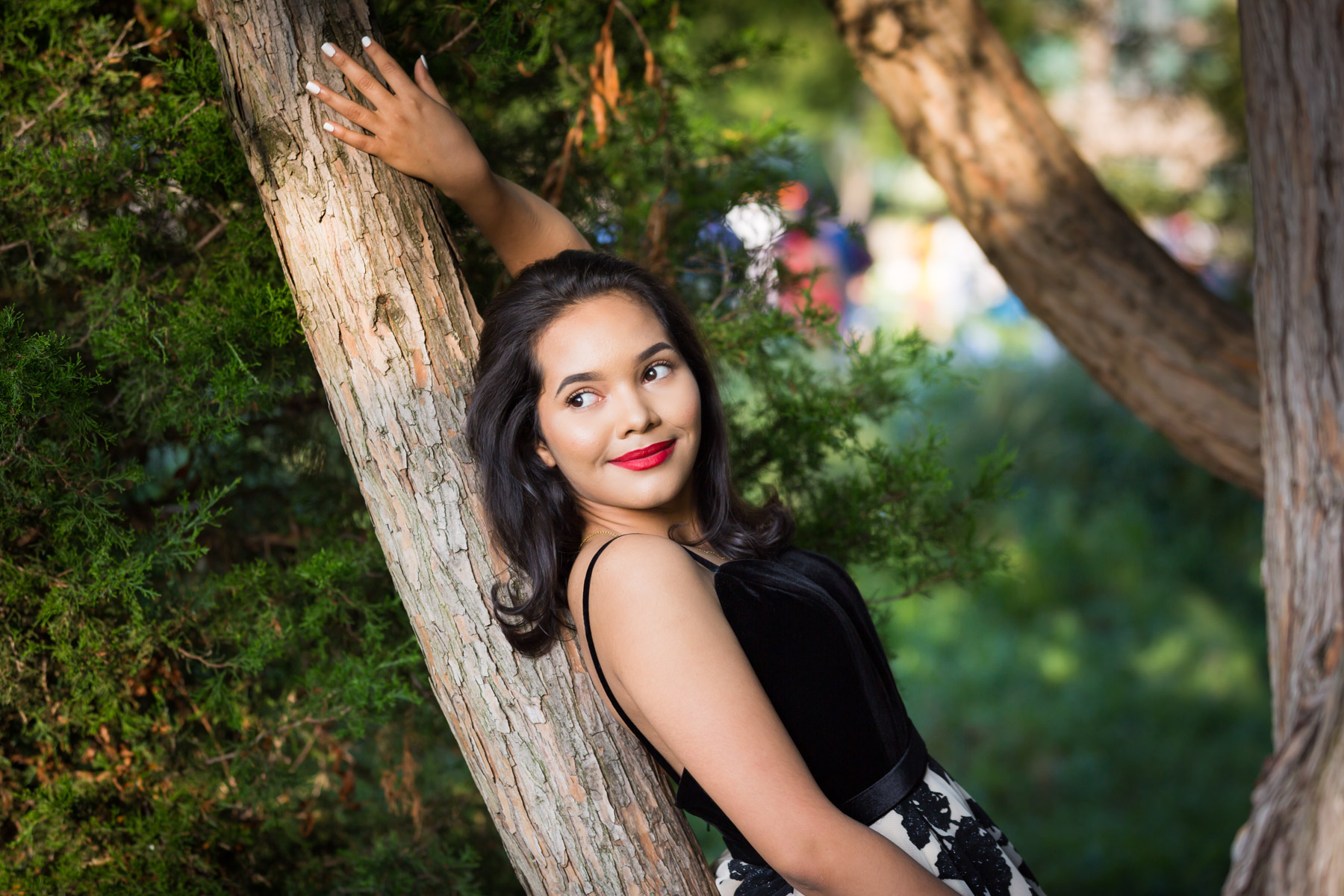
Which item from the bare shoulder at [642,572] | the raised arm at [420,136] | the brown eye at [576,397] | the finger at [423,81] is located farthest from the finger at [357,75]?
the bare shoulder at [642,572]

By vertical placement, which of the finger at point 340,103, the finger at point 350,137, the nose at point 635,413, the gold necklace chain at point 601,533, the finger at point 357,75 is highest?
the finger at point 357,75

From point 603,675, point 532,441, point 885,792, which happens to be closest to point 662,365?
point 532,441

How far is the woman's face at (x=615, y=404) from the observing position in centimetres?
152

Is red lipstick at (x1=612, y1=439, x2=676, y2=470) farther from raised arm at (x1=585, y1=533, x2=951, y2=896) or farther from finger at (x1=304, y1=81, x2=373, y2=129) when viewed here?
finger at (x1=304, y1=81, x2=373, y2=129)

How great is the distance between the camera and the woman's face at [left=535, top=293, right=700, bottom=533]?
1521 mm

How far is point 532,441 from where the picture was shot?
1604 mm

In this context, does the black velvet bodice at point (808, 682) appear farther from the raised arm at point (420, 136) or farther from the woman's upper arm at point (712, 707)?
the raised arm at point (420, 136)

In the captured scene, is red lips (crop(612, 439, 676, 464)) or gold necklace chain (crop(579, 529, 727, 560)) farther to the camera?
gold necklace chain (crop(579, 529, 727, 560))

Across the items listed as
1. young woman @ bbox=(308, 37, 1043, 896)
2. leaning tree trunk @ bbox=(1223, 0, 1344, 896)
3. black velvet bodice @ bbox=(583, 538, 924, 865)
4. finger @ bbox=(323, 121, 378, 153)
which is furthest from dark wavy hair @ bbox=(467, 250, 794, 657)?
leaning tree trunk @ bbox=(1223, 0, 1344, 896)

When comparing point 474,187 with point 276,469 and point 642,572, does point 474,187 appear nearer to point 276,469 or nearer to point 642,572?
point 642,572

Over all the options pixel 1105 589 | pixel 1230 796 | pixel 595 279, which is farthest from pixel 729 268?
pixel 1105 589

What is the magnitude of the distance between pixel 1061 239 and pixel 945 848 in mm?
1708

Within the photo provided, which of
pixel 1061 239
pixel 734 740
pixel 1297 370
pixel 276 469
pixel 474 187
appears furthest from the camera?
pixel 1061 239

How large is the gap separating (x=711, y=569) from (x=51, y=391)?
106 cm
